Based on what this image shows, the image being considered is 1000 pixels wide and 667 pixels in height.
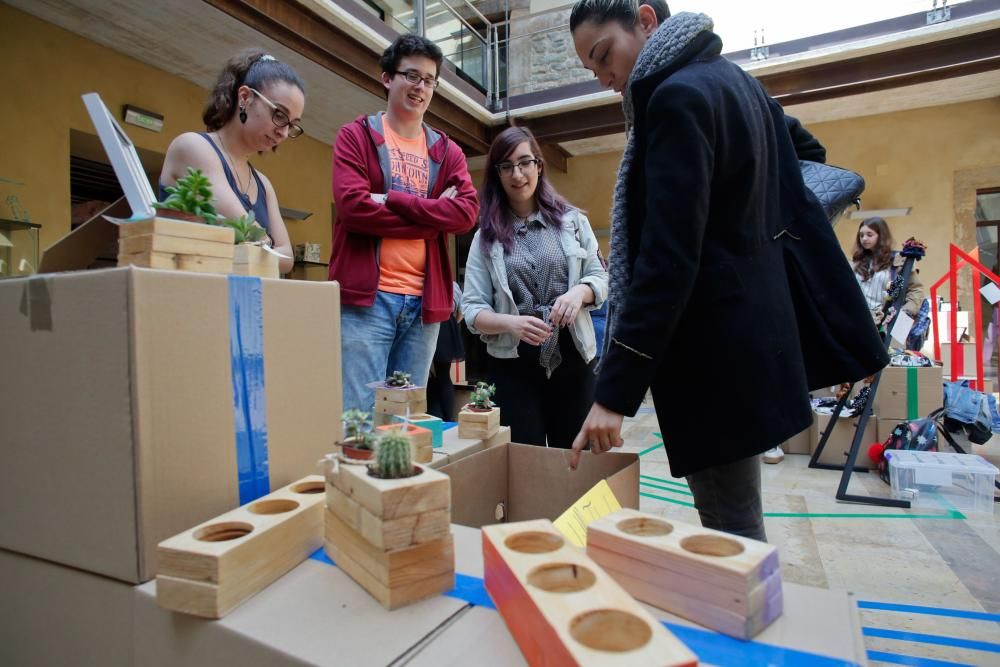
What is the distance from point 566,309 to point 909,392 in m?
2.84

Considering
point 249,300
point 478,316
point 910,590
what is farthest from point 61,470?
point 910,590

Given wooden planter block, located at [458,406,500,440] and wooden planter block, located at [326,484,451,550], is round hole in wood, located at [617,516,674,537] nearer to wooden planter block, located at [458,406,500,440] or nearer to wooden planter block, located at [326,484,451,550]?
wooden planter block, located at [326,484,451,550]

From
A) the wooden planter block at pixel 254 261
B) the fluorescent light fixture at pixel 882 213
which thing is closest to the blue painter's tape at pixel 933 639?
the wooden planter block at pixel 254 261

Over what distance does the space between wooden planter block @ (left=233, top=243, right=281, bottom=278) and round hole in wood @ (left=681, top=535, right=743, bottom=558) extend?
72 centimetres

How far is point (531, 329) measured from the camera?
1.69m

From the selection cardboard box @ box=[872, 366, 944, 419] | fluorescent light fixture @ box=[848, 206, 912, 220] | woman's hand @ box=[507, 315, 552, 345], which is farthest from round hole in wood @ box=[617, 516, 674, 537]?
fluorescent light fixture @ box=[848, 206, 912, 220]

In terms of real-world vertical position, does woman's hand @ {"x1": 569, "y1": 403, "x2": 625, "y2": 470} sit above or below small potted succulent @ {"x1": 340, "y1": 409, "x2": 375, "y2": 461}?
below

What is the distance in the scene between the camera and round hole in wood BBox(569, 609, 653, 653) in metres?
0.49

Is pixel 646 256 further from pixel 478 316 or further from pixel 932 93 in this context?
pixel 932 93

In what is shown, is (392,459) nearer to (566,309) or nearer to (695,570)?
(695,570)

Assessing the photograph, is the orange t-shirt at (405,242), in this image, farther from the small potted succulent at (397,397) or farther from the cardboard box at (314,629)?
the cardboard box at (314,629)

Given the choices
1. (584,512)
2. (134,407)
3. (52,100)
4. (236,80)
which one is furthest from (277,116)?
(52,100)

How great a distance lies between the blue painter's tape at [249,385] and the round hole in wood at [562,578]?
495 millimetres

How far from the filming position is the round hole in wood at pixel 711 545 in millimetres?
613
